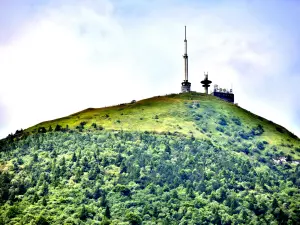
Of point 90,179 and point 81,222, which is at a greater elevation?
point 90,179

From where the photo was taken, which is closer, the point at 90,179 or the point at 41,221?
the point at 41,221

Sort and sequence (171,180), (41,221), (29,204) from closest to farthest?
(41,221) < (29,204) < (171,180)

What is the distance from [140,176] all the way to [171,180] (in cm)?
947

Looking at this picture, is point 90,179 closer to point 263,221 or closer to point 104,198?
point 104,198

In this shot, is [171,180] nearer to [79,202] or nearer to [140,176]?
[140,176]

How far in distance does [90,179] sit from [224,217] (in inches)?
1709

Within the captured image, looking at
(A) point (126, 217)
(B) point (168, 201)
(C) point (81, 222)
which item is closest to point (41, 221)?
(C) point (81, 222)

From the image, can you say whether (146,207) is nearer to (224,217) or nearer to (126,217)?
(126,217)

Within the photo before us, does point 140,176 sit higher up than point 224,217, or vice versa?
point 140,176

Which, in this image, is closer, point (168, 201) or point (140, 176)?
point (168, 201)

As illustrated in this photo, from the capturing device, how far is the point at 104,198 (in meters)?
184

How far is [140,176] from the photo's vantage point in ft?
645

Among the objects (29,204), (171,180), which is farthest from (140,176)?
(29,204)

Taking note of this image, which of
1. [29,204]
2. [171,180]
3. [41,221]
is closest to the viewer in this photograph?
[41,221]
